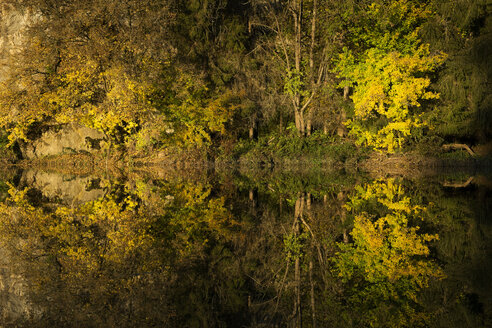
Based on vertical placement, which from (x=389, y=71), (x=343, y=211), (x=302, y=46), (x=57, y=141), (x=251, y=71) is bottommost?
(x=343, y=211)

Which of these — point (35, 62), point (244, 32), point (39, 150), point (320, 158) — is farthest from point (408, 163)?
point (39, 150)

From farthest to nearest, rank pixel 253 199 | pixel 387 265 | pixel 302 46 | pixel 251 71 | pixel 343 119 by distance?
pixel 251 71 < pixel 302 46 < pixel 343 119 < pixel 253 199 < pixel 387 265

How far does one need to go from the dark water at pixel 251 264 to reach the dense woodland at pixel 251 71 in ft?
38.4

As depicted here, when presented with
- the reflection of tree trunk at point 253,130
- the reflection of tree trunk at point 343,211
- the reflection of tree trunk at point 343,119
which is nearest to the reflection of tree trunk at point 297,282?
the reflection of tree trunk at point 343,211

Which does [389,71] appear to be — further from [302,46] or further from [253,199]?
[253,199]

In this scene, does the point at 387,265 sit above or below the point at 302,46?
below

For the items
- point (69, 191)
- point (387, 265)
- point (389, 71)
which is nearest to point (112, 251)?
point (387, 265)

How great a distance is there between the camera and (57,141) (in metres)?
29.9

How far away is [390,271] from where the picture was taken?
18.0ft

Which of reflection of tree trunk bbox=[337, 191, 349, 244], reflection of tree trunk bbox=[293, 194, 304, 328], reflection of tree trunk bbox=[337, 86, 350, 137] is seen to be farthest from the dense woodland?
reflection of tree trunk bbox=[293, 194, 304, 328]

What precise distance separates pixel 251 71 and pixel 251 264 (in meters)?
21.8

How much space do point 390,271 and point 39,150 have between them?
91.9 feet

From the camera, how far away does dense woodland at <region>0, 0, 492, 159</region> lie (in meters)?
21.4

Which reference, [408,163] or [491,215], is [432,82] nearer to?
[408,163]
